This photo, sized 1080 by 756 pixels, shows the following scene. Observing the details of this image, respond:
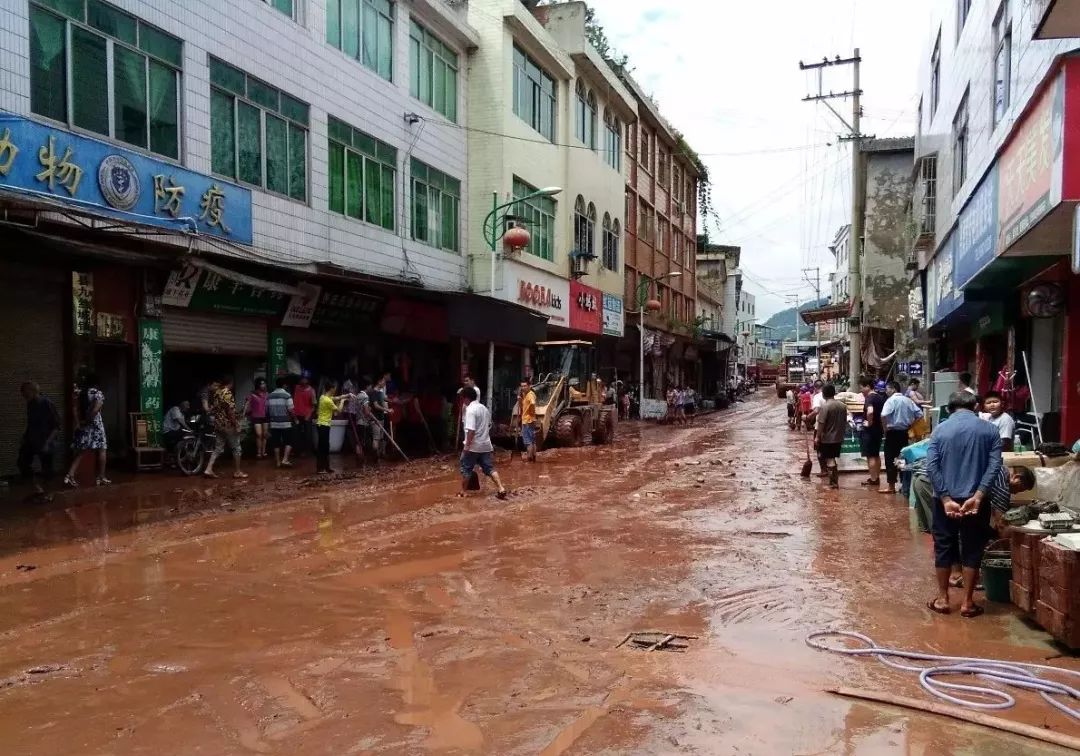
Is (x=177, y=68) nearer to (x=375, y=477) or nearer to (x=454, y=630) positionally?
(x=375, y=477)

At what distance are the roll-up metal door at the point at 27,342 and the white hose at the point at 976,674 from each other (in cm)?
1138

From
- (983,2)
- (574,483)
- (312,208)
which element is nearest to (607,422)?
(574,483)

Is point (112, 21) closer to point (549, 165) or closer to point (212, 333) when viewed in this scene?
point (212, 333)

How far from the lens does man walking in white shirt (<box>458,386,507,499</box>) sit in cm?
1184

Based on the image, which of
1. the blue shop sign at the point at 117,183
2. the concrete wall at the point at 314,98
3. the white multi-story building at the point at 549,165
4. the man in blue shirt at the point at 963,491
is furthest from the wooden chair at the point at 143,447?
the man in blue shirt at the point at 963,491

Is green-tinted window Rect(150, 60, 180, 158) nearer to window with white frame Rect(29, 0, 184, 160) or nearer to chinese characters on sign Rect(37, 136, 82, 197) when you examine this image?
window with white frame Rect(29, 0, 184, 160)

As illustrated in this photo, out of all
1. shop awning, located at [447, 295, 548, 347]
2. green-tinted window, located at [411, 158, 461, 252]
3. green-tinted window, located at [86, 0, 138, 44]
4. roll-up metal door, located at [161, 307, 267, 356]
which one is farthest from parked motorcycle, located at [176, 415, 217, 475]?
green-tinted window, located at [411, 158, 461, 252]

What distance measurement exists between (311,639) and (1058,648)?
4966mm

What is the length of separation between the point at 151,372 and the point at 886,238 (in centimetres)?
2980

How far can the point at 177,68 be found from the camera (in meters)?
13.3

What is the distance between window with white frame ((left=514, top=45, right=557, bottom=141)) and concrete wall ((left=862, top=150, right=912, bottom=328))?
1494cm

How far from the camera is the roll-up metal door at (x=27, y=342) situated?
11828mm

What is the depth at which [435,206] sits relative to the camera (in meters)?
21.5

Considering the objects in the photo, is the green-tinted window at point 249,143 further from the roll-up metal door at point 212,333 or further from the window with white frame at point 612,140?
the window with white frame at point 612,140
